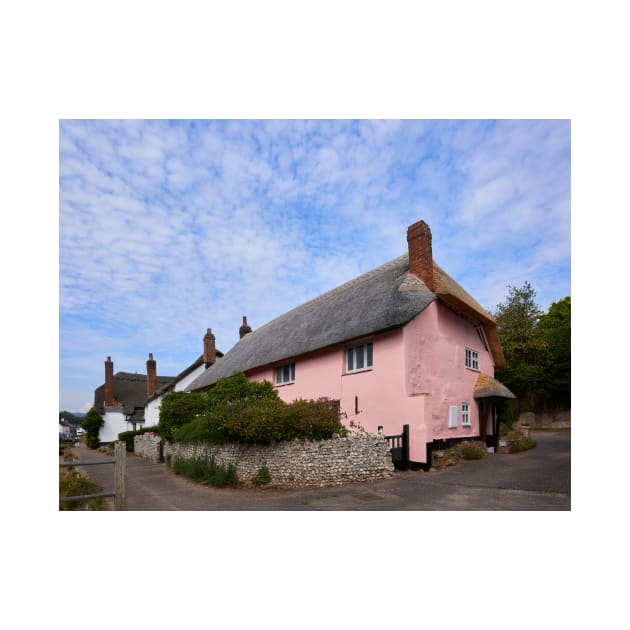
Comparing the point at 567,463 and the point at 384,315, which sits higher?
the point at 384,315

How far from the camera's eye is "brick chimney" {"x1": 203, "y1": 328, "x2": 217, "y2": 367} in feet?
105

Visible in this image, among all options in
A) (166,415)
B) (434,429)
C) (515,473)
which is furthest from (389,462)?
(166,415)

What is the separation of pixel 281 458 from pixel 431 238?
8323 mm

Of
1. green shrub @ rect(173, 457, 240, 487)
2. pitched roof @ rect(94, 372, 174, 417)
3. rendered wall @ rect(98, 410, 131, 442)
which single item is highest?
green shrub @ rect(173, 457, 240, 487)

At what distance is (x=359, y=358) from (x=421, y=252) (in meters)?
4.00

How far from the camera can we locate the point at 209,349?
3206cm

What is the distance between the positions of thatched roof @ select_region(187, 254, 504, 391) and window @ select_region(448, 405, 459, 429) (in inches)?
128

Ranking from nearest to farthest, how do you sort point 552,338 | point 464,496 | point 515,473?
point 464,496, point 515,473, point 552,338

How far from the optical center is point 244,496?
998 centimetres

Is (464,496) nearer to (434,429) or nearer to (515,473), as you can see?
(515,473)

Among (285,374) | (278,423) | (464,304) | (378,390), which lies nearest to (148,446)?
(285,374)

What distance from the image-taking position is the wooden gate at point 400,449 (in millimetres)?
12195

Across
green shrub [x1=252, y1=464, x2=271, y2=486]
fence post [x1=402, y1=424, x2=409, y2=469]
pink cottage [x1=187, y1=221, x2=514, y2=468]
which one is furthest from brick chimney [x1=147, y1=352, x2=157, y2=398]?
fence post [x1=402, y1=424, x2=409, y2=469]

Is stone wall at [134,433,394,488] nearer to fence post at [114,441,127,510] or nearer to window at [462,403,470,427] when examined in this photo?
fence post at [114,441,127,510]
